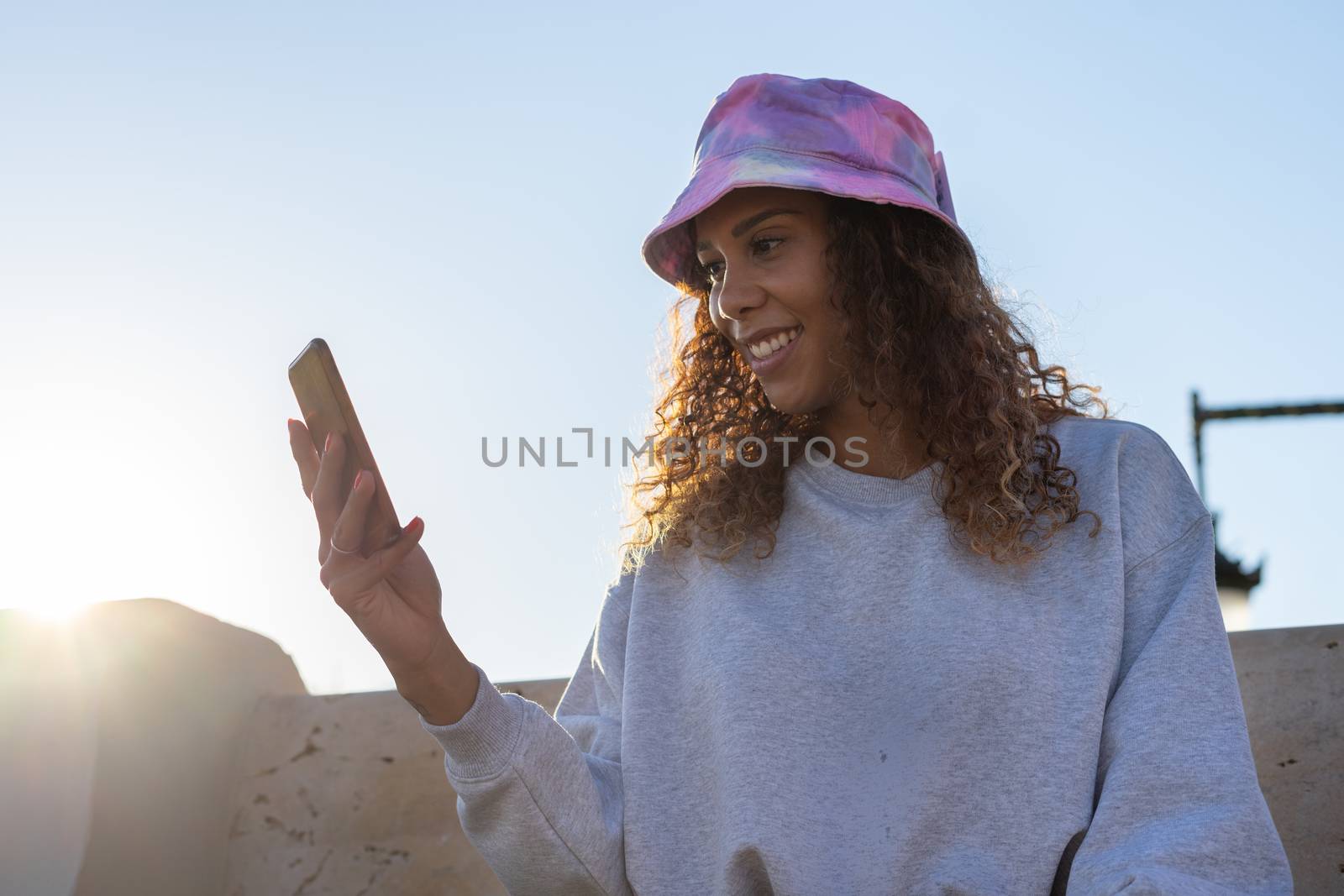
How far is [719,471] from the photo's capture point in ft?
8.66

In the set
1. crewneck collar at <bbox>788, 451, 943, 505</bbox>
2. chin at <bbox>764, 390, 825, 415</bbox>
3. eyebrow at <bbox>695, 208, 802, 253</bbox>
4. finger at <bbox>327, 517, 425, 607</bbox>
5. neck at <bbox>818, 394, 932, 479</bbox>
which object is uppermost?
eyebrow at <bbox>695, 208, 802, 253</bbox>

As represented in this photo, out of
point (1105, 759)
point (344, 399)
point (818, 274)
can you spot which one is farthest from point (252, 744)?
point (1105, 759)

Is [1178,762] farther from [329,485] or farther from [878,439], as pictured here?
[329,485]

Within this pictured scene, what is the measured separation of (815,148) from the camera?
238cm

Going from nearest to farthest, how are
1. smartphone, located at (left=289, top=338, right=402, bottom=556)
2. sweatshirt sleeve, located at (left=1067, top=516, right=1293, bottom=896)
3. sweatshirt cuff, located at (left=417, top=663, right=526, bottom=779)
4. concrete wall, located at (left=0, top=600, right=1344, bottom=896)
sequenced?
sweatshirt sleeve, located at (left=1067, top=516, right=1293, bottom=896), smartphone, located at (left=289, top=338, right=402, bottom=556), sweatshirt cuff, located at (left=417, top=663, right=526, bottom=779), concrete wall, located at (left=0, top=600, right=1344, bottom=896)

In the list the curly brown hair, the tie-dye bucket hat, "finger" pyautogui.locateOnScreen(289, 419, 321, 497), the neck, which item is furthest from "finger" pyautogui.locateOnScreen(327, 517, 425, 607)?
the neck

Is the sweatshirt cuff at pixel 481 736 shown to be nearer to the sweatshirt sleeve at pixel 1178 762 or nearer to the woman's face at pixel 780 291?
the woman's face at pixel 780 291

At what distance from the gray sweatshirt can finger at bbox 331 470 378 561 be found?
0.38 meters

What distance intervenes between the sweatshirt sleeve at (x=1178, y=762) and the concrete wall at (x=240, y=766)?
69 cm

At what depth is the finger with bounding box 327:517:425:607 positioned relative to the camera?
6.45 ft

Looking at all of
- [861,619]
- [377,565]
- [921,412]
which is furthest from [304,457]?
[921,412]

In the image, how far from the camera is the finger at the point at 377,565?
1967 millimetres

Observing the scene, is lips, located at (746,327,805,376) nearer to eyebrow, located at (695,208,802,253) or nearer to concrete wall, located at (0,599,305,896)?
eyebrow, located at (695,208,802,253)

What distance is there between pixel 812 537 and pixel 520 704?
625 mm
